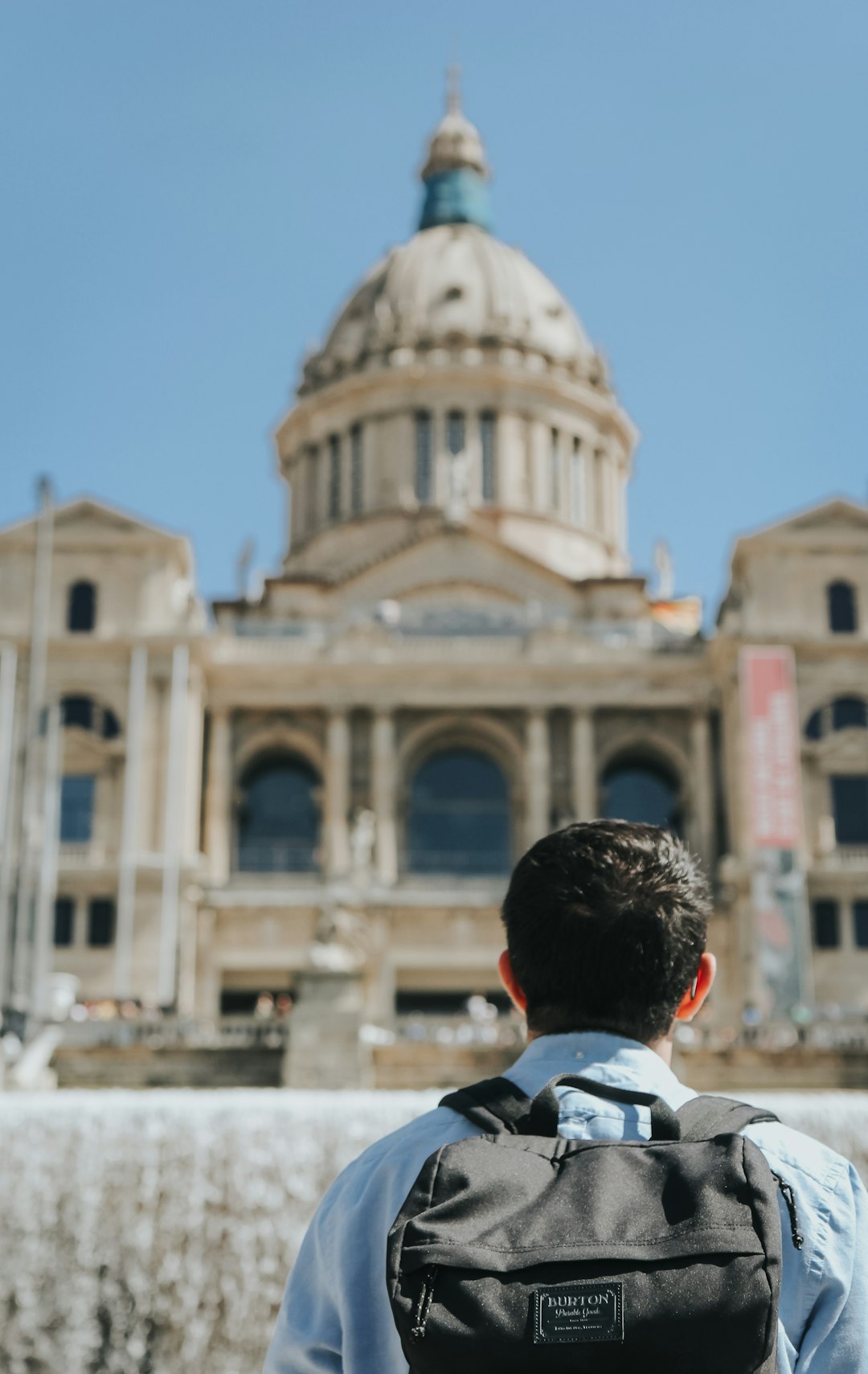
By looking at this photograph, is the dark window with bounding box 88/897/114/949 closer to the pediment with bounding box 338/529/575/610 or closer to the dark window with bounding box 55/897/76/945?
the dark window with bounding box 55/897/76/945

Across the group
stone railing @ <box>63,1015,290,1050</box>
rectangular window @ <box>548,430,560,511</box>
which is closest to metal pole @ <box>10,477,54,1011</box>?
stone railing @ <box>63,1015,290,1050</box>

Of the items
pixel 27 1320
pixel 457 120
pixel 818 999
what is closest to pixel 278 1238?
pixel 27 1320

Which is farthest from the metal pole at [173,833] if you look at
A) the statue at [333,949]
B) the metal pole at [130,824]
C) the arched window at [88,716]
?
the statue at [333,949]

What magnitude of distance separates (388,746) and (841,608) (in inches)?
533

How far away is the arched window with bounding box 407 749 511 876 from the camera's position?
166 feet

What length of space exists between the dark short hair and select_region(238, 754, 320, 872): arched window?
47525 millimetres

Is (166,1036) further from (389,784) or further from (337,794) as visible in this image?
(389,784)

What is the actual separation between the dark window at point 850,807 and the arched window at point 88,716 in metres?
20.0

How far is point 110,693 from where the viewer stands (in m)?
49.8

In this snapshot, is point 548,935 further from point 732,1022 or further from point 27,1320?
point 732,1022

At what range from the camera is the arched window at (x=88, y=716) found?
49.6 m

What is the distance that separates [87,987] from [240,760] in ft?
27.0

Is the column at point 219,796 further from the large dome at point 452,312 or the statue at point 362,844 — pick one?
the large dome at point 452,312

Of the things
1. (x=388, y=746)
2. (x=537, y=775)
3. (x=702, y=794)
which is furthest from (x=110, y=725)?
(x=702, y=794)
